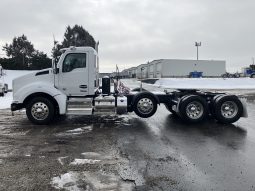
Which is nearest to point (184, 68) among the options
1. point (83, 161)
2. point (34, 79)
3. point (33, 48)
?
point (33, 48)

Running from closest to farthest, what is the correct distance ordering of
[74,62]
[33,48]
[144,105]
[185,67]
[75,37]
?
[74,62]
[144,105]
[75,37]
[185,67]
[33,48]

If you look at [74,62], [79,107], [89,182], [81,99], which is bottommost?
[89,182]

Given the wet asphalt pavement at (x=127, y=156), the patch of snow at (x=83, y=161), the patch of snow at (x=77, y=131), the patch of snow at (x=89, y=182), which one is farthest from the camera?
the patch of snow at (x=77, y=131)

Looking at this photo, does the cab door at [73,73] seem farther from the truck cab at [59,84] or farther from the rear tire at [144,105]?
the rear tire at [144,105]

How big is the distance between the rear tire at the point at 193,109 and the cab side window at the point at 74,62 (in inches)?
148

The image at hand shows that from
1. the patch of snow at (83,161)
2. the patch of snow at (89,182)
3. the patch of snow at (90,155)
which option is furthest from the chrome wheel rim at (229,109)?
the patch of snow at (89,182)

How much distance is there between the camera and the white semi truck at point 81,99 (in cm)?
1170

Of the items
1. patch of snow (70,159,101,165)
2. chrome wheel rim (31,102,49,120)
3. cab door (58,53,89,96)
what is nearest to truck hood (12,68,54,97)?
cab door (58,53,89,96)

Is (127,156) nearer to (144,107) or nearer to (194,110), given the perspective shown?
(144,107)

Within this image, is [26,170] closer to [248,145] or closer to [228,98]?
[248,145]

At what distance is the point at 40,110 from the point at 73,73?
1720mm

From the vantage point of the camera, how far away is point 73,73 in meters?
12.0

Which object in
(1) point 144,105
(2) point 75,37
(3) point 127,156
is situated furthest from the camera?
(2) point 75,37

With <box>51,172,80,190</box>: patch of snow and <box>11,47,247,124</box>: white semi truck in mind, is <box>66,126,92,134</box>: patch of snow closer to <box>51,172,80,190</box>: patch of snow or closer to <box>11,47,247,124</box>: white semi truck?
<box>11,47,247,124</box>: white semi truck
